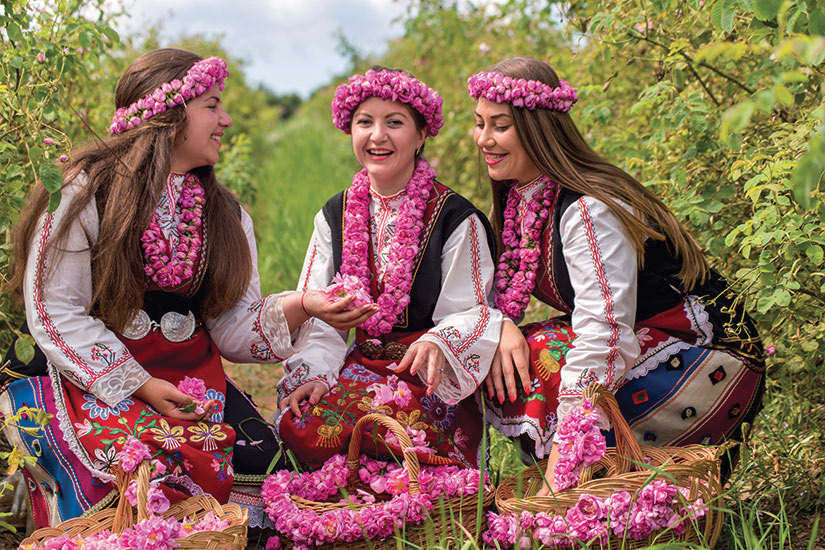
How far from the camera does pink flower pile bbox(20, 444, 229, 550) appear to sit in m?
1.91

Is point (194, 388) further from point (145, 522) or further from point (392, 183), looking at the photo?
point (392, 183)

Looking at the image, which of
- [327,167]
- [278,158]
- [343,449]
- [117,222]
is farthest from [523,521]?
[278,158]

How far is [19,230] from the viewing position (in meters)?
2.36

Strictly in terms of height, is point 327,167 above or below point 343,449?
above

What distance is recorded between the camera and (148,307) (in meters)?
2.46

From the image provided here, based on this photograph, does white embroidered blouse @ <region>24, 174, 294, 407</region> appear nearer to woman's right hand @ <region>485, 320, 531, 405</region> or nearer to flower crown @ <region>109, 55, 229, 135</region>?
flower crown @ <region>109, 55, 229, 135</region>

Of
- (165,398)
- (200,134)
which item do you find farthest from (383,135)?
(165,398)

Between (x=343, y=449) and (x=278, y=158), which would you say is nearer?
(x=343, y=449)

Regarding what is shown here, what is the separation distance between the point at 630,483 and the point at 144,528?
1244 millimetres

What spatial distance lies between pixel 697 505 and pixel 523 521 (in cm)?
46

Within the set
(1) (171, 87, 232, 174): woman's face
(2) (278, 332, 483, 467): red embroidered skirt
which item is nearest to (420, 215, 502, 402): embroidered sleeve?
(2) (278, 332, 483, 467): red embroidered skirt

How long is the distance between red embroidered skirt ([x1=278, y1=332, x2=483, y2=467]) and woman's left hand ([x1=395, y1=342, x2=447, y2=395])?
0.11 metres

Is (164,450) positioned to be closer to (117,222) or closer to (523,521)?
(117,222)

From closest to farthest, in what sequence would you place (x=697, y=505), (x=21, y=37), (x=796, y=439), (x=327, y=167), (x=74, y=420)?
1. (x=697, y=505)
2. (x=74, y=420)
3. (x=21, y=37)
4. (x=796, y=439)
5. (x=327, y=167)
